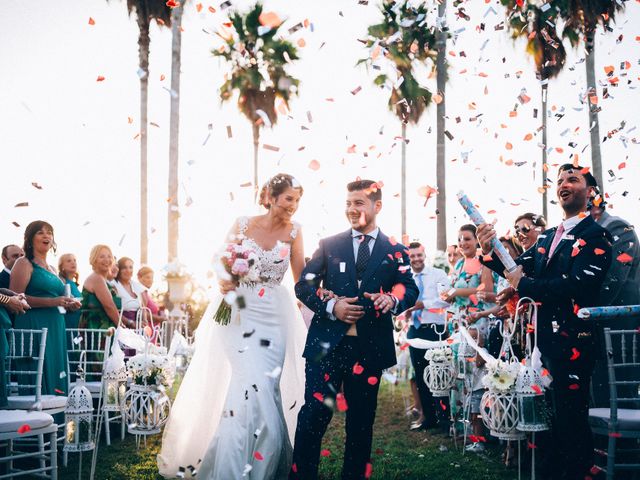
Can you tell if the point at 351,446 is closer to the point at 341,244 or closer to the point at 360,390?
the point at 360,390

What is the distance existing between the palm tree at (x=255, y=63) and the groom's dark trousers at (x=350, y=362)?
1287 centimetres

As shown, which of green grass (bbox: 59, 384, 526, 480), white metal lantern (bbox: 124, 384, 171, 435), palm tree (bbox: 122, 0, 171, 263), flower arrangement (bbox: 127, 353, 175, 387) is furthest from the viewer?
palm tree (bbox: 122, 0, 171, 263)

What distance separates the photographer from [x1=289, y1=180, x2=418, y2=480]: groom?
3854 mm

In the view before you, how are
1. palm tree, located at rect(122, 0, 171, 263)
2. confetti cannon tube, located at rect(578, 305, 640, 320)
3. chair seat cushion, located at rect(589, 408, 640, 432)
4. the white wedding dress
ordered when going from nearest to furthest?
confetti cannon tube, located at rect(578, 305, 640, 320) → chair seat cushion, located at rect(589, 408, 640, 432) → the white wedding dress → palm tree, located at rect(122, 0, 171, 263)

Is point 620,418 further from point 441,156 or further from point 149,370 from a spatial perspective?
point 441,156

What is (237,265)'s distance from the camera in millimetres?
4492

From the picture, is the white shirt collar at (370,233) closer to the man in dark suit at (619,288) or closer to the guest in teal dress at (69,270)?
the man in dark suit at (619,288)

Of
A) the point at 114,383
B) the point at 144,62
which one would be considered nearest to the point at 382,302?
the point at 114,383

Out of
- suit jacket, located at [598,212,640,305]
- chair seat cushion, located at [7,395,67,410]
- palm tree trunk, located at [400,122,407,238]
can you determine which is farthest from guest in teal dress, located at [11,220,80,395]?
palm tree trunk, located at [400,122,407,238]

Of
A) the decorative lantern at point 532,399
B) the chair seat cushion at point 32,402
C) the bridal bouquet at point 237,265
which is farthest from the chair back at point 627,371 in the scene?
the chair seat cushion at point 32,402

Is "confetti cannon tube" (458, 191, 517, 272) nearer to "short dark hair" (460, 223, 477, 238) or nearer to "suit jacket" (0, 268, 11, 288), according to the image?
"short dark hair" (460, 223, 477, 238)

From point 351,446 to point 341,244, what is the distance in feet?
4.46

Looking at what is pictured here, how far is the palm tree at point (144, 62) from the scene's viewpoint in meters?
14.0

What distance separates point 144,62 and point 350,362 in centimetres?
1244
